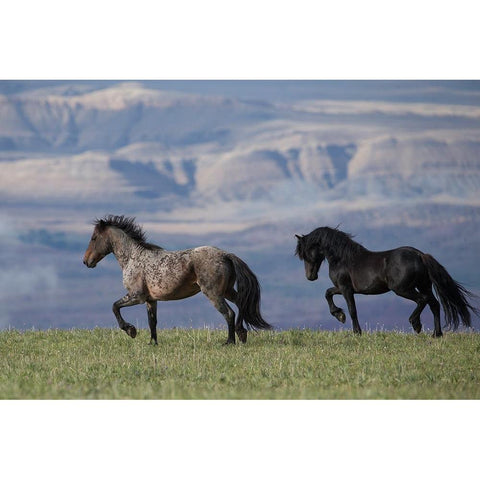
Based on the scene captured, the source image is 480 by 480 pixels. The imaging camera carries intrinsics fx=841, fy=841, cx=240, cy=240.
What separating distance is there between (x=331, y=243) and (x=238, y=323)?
2280 millimetres

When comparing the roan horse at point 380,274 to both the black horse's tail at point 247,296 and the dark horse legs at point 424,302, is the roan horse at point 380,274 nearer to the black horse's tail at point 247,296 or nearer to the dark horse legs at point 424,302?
the dark horse legs at point 424,302

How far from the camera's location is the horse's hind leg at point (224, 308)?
12.9 metres

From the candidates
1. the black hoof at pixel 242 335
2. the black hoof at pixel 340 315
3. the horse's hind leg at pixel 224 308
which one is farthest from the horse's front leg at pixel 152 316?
the black hoof at pixel 340 315

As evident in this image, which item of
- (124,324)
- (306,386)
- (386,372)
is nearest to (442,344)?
(386,372)

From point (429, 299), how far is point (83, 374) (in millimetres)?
6087

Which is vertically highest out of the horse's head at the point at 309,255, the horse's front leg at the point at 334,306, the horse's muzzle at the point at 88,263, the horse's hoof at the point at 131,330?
the horse's head at the point at 309,255

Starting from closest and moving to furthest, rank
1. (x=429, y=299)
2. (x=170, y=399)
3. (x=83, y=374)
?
(x=170, y=399)
(x=83, y=374)
(x=429, y=299)

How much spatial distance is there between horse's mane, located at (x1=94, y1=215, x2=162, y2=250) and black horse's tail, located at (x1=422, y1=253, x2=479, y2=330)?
4.62 meters

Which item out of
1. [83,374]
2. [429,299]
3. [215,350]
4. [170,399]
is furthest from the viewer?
[429,299]

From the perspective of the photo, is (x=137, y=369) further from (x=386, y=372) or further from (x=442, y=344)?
Answer: (x=442, y=344)

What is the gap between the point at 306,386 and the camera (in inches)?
391

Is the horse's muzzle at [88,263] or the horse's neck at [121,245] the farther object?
the horse's muzzle at [88,263]

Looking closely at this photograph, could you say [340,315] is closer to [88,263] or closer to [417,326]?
[417,326]

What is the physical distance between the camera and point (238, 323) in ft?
43.3
